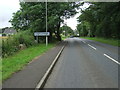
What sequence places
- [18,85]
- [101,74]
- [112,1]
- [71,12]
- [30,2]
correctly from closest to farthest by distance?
[18,85] → [101,74] → [112,1] → [30,2] → [71,12]

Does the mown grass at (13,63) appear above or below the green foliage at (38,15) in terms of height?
below

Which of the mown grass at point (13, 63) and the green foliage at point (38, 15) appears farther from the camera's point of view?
the green foliage at point (38, 15)

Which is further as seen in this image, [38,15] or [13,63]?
[38,15]

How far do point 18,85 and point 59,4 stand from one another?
28.5 metres

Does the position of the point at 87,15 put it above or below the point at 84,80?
above

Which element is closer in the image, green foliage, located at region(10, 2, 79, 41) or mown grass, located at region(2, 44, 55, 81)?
mown grass, located at region(2, 44, 55, 81)

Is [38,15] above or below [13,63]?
above

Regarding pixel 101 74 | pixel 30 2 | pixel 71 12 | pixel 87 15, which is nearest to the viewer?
pixel 101 74

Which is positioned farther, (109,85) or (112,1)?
(112,1)

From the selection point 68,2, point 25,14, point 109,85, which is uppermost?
point 68,2

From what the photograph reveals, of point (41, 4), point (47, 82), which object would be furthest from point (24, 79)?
point (41, 4)

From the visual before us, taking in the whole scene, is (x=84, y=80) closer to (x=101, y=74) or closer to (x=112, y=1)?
(x=101, y=74)

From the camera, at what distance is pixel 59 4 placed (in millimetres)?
34062

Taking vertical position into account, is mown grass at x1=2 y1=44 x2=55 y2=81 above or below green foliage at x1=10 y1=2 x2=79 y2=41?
below
